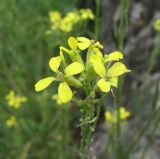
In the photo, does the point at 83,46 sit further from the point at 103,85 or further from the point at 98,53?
the point at 103,85

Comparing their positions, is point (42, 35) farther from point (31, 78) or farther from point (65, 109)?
point (65, 109)

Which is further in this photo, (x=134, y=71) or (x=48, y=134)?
(x=134, y=71)

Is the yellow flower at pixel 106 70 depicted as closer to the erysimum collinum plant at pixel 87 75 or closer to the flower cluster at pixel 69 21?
the erysimum collinum plant at pixel 87 75

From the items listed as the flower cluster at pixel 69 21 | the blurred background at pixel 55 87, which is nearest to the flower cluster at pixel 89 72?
the blurred background at pixel 55 87

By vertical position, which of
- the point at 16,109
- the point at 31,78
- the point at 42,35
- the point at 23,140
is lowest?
the point at 23,140

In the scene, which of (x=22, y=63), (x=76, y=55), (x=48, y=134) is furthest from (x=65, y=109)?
(x=76, y=55)

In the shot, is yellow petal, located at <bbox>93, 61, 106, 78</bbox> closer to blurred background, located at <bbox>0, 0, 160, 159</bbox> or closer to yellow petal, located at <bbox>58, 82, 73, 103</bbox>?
yellow petal, located at <bbox>58, 82, 73, 103</bbox>
